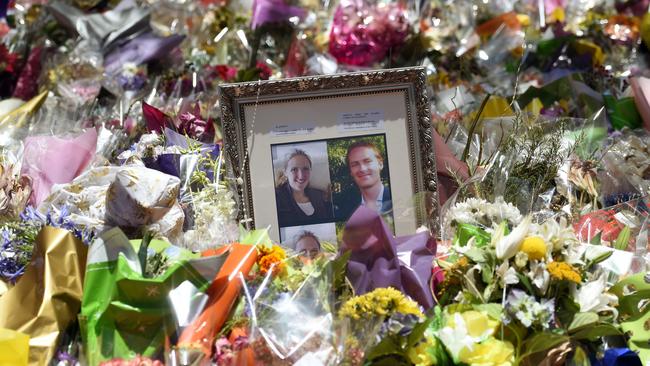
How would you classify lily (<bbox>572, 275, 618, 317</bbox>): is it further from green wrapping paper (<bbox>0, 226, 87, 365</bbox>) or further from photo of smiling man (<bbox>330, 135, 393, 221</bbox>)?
green wrapping paper (<bbox>0, 226, 87, 365</bbox>)

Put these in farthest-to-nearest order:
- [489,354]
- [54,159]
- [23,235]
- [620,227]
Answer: [54,159] < [620,227] < [23,235] < [489,354]

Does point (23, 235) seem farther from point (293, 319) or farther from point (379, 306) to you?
point (379, 306)

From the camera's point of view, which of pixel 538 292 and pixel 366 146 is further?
pixel 366 146

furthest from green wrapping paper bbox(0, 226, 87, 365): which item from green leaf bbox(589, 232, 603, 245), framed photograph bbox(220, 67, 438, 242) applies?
green leaf bbox(589, 232, 603, 245)

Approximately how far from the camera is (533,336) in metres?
1.21

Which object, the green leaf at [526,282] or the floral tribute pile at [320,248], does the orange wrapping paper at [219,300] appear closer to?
the floral tribute pile at [320,248]

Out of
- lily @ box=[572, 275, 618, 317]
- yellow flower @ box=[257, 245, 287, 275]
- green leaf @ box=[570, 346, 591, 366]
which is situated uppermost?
yellow flower @ box=[257, 245, 287, 275]

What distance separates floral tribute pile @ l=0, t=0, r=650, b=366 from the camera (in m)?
1.21

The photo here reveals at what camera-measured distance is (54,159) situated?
5.96 feet

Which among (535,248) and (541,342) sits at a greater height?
(535,248)

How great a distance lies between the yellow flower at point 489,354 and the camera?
1167 mm

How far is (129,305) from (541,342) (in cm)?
67

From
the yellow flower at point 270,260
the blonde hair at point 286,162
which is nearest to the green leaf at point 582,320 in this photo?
the yellow flower at point 270,260

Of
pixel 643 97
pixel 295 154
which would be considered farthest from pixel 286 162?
pixel 643 97
